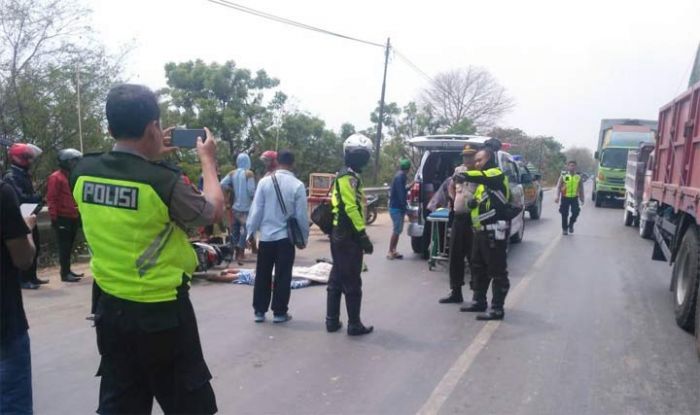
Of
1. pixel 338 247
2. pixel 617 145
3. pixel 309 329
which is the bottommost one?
pixel 309 329

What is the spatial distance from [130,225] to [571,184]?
12797 mm

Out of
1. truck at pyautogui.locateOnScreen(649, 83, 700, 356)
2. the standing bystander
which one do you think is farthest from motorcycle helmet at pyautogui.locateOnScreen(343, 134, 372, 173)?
the standing bystander

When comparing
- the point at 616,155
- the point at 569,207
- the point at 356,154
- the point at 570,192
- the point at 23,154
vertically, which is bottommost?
the point at 569,207

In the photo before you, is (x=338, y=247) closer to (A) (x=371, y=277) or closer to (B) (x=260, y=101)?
(A) (x=371, y=277)

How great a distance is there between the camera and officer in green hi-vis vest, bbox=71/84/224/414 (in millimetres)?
2354

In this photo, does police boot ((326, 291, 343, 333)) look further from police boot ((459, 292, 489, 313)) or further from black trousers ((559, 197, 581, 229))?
black trousers ((559, 197, 581, 229))

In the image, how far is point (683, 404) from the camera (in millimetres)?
4133

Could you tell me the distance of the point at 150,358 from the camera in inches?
95.3

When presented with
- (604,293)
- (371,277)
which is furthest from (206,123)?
(604,293)

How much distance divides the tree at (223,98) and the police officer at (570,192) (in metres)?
16.3

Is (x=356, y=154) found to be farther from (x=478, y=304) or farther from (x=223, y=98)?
(x=223, y=98)

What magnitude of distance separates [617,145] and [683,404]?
2083 centimetres

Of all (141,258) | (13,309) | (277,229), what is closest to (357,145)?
(277,229)

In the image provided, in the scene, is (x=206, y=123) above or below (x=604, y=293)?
above
